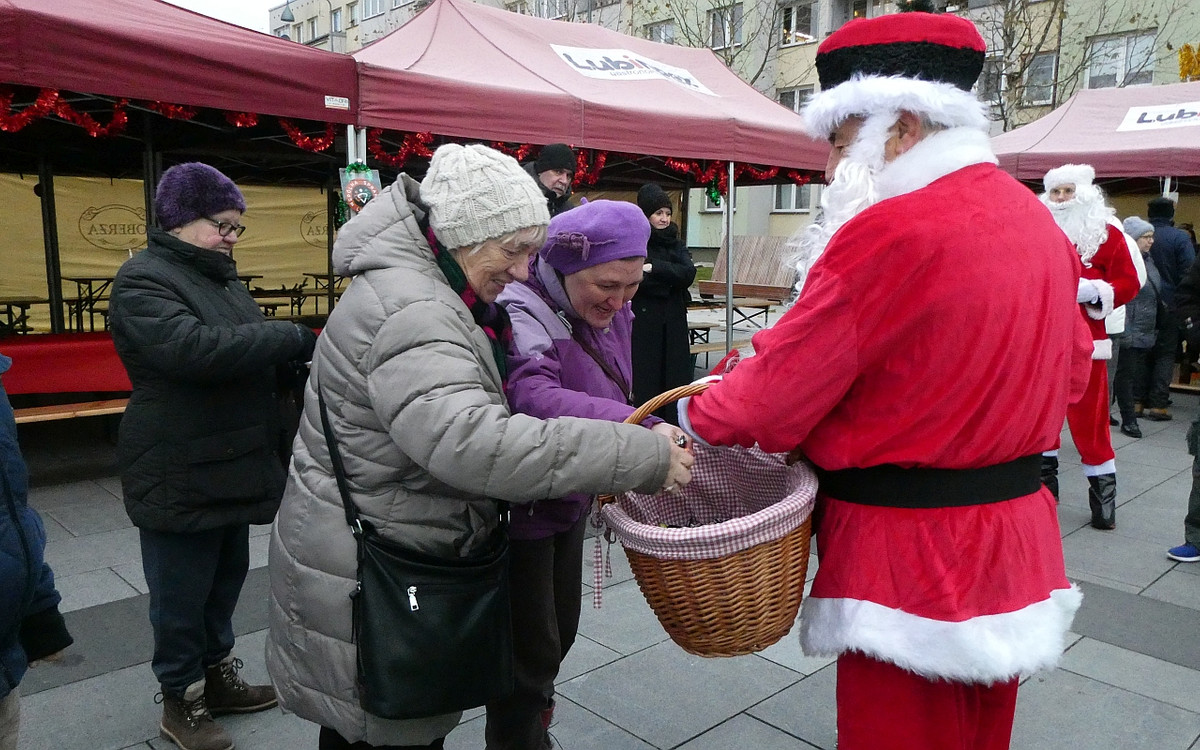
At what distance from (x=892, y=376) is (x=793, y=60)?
26.3 m

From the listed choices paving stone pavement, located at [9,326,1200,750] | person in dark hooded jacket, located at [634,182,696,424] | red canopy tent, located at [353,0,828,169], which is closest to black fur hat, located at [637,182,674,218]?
person in dark hooded jacket, located at [634,182,696,424]

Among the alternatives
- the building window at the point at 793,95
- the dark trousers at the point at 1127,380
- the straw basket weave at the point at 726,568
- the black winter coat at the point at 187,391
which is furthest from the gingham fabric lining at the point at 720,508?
the building window at the point at 793,95

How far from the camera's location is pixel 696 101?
26.6 ft

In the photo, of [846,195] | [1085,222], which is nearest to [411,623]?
[846,195]

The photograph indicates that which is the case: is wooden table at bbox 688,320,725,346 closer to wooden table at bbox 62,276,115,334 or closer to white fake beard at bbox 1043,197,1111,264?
white fake beard at bbox 1043,197,1111,264

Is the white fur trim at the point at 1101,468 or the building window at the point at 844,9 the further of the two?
the building window at the point at 844,9

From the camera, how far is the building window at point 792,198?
26016 mm

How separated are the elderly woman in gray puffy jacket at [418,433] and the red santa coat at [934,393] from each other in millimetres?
338

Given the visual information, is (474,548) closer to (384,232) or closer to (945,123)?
(384,232)

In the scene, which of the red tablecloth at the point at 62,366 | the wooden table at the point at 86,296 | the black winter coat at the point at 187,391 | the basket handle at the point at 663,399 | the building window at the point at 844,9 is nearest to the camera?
the basket handle at the point at 663,399

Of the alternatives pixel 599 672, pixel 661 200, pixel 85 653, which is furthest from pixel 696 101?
pixel 85 653

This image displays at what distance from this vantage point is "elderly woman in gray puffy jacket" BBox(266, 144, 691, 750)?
1627 millimetres

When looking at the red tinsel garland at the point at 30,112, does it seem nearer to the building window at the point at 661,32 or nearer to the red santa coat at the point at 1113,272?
the red santa coat at the point at 1113,272

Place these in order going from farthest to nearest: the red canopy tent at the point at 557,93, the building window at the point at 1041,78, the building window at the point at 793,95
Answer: the building window at the point at 793,95 < the building window at the point at 1041,78 < the red canopy tent at the point at 557,93
